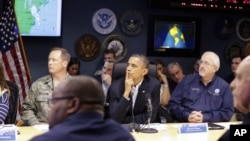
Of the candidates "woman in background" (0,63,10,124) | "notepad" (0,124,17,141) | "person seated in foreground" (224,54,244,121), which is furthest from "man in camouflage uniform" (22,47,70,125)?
"person seated in foreground" (224,54,244,121)

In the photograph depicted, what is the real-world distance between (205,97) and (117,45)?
6.38ft

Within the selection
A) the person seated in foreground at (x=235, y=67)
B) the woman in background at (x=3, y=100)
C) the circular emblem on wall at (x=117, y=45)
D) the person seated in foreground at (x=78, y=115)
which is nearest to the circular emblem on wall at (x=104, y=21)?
the circular emblem on wall at (x=117, y=45)

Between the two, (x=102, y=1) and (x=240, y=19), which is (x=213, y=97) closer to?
(x=102, y=1)

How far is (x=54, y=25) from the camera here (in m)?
5.04

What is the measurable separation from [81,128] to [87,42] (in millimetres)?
3983

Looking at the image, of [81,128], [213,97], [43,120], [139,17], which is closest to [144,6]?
[139,17]

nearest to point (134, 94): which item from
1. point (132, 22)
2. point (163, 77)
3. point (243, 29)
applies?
point (163, 77)

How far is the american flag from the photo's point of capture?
15.0 ft

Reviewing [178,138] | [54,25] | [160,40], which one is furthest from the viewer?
[160,40]

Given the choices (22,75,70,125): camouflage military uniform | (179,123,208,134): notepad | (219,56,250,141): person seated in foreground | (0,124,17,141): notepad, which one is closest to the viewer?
(219,56,250,141): person seated in foreground

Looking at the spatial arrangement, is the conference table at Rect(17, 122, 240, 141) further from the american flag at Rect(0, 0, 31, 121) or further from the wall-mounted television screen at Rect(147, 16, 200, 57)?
the wall-mounted television screen at Rect(147, 16, 200, 57)

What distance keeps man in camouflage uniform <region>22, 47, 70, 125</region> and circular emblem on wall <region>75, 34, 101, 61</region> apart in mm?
1437

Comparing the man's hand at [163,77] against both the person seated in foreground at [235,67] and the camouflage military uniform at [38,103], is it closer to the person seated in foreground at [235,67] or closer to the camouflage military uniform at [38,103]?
the person seated in foreground at [235,67]

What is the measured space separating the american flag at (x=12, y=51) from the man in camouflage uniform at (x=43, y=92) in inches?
32.2
